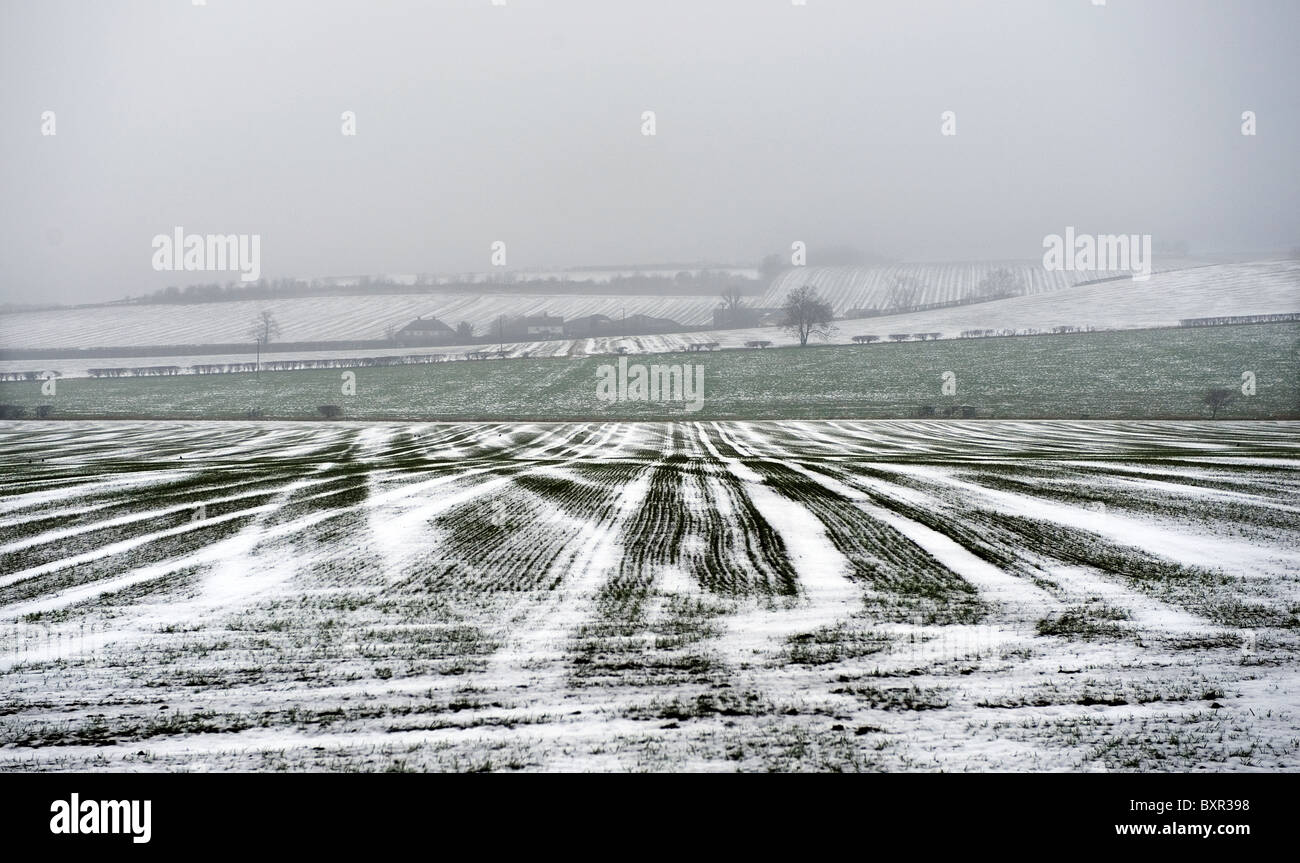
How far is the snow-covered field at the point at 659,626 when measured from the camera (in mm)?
5711

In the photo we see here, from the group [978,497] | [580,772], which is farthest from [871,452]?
[580,772]

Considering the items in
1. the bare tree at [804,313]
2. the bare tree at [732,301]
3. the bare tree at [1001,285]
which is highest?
the bare tree at [1001,285]

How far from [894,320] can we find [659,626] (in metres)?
125

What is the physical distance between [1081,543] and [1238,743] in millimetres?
6755

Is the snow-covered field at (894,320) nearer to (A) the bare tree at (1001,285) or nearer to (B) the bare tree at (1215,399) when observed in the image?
(A) the bare tree at (1001,285)

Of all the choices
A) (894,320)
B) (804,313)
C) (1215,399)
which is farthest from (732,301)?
(1215,399)

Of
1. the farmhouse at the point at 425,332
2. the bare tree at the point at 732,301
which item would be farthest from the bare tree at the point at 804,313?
the farmhouse at the point at 425,332

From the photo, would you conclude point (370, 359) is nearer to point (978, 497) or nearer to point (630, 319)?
point (630, 319)

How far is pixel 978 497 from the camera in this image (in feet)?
52.9

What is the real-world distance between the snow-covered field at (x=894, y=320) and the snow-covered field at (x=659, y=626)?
82.3m

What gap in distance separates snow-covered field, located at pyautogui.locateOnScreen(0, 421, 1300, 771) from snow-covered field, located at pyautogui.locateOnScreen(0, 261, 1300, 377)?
8231 centimetres

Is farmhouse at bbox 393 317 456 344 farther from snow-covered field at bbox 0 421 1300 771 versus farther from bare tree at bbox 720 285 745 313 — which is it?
snow-covered field at bbox 0 421 1300 771

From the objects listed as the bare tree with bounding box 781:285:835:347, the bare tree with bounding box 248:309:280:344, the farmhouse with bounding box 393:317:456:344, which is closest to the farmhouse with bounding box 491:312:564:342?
the farmhouse with bounding box 393:317:456:344

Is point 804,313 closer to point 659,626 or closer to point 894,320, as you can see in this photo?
point 894,320
